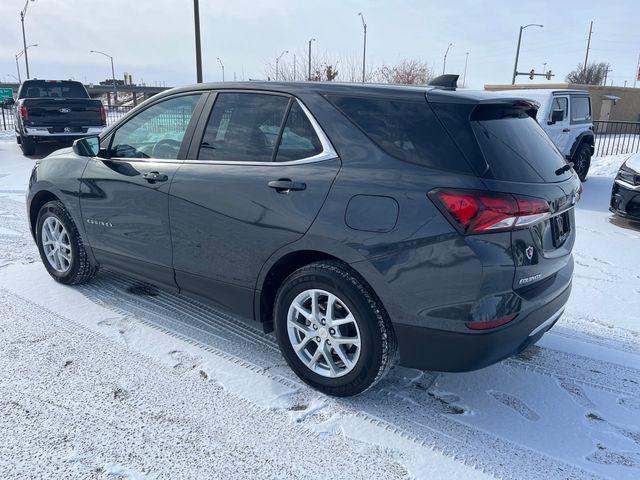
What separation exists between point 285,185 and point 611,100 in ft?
121

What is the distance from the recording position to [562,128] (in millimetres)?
10641

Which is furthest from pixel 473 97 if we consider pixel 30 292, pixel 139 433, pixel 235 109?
pixel 30 292

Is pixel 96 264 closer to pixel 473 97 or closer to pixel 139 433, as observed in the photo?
pixel 139 433

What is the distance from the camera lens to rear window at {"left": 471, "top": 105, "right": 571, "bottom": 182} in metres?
2.52

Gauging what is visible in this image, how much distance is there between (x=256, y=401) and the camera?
293 centimetres

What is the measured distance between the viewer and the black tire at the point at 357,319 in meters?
2.66

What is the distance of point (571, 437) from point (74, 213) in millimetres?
3849

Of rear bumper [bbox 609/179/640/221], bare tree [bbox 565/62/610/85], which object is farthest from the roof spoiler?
bare tree [bbox 565/62/610/85]

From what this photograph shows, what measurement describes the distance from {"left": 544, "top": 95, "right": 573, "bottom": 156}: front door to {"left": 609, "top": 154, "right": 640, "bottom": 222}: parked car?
10.7ft

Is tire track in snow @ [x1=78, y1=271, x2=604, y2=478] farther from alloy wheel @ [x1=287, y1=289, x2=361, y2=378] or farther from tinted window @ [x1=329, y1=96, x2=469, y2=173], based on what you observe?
tinted window @ [x1=329, y1=96, x2=469, y2=173]


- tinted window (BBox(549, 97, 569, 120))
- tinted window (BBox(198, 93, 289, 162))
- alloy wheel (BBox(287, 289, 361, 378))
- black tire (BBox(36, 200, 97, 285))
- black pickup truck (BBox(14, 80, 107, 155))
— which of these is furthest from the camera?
black pickup truck (BBox(14, 80, 107, 155))

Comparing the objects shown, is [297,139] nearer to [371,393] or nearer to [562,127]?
[371,393]

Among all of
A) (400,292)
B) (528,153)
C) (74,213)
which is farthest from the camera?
(74,213)

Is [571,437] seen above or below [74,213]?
below
